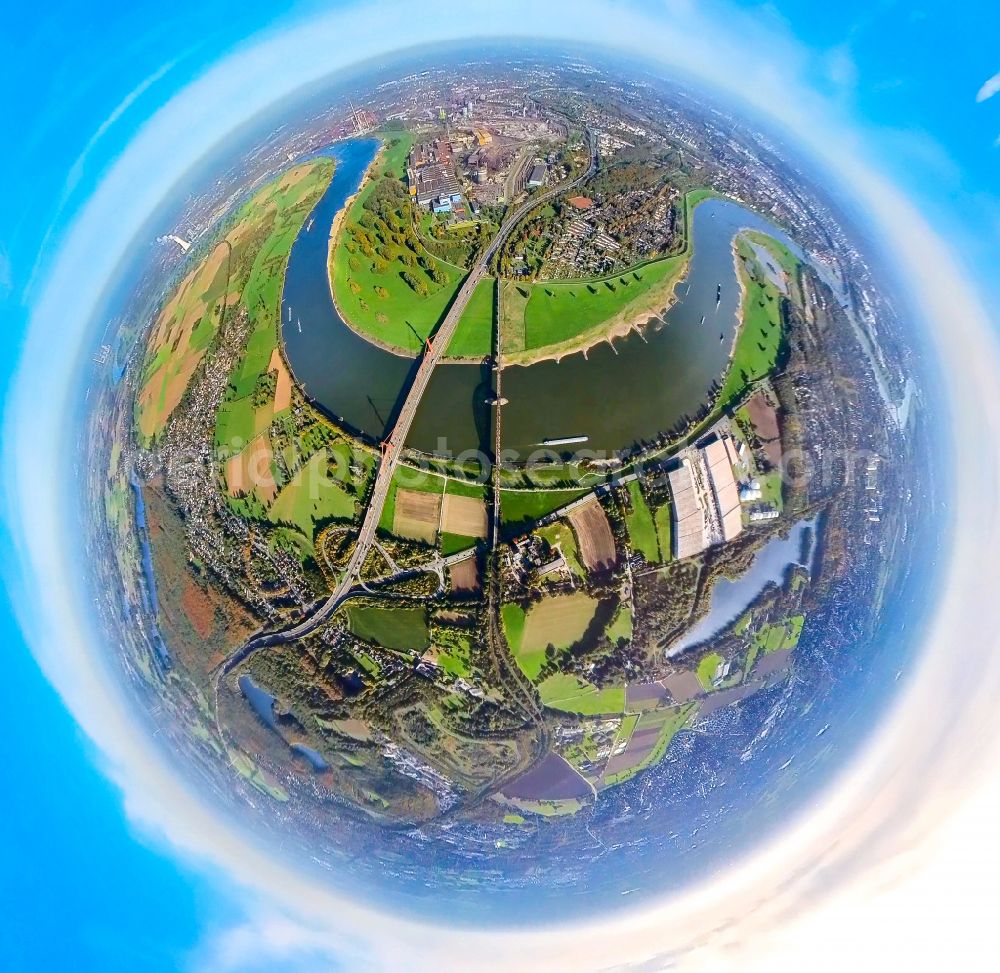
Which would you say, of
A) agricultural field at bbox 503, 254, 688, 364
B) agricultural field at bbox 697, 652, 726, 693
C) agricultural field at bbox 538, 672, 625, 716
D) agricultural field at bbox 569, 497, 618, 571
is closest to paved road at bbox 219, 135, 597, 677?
agricultural field at bbox 503, 254, 688, 364

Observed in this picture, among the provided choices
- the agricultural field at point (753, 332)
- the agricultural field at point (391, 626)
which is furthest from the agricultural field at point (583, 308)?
the agricultural field at point (391, 626)

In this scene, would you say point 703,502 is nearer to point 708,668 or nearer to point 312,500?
point 708,668

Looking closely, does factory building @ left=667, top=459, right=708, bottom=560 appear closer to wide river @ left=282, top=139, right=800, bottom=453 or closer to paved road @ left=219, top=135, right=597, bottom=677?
wide river @ left=282, top=139, right=800, bottom=453

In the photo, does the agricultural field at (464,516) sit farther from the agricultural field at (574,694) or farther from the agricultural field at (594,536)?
the agricultural field at (574,694)

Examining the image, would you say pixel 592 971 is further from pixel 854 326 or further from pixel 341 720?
pixel 854 326

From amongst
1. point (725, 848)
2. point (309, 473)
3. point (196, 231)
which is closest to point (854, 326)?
point (725, 848)


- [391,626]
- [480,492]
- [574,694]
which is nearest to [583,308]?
[480,492]
